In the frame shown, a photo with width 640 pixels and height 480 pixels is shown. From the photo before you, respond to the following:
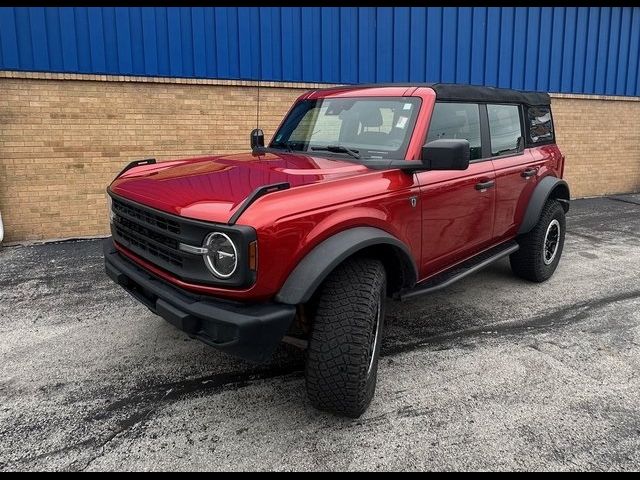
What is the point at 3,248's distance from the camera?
20.9 ft

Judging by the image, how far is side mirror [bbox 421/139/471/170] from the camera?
285 centimetres

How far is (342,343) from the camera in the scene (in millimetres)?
2504

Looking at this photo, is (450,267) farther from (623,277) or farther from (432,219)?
(623,277)

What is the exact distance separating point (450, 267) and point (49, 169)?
5554mm

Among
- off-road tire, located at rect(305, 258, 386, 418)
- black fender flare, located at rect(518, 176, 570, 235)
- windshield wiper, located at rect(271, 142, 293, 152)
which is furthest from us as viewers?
black fender flare, located at rect(518, 176, 570, 235)

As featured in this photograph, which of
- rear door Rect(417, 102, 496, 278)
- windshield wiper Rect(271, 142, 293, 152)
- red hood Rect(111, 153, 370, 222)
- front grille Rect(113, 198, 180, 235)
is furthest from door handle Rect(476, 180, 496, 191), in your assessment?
front grille Rect(113, 198, 180, 235)

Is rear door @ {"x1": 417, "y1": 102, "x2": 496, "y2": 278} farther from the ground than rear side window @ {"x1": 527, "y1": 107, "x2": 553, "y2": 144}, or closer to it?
closer to it

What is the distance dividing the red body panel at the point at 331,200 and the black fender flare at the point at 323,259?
0.04 meters

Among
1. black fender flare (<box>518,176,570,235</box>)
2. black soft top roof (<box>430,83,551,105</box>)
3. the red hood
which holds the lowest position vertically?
black fender flare (<box>518,176,570,235</box>)

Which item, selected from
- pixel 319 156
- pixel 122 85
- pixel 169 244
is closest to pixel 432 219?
pixel 319 156

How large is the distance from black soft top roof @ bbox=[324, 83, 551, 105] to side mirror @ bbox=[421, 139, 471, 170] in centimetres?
76

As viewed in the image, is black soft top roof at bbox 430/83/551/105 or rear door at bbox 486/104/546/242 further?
rear door at bbox 486/104/546/242

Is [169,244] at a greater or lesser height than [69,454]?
greater

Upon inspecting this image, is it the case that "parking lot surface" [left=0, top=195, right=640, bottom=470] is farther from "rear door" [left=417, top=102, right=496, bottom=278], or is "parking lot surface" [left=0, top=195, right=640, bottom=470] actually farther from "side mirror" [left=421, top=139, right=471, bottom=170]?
"side mirror" [left=421, top=139, right=471, bottom=170]
